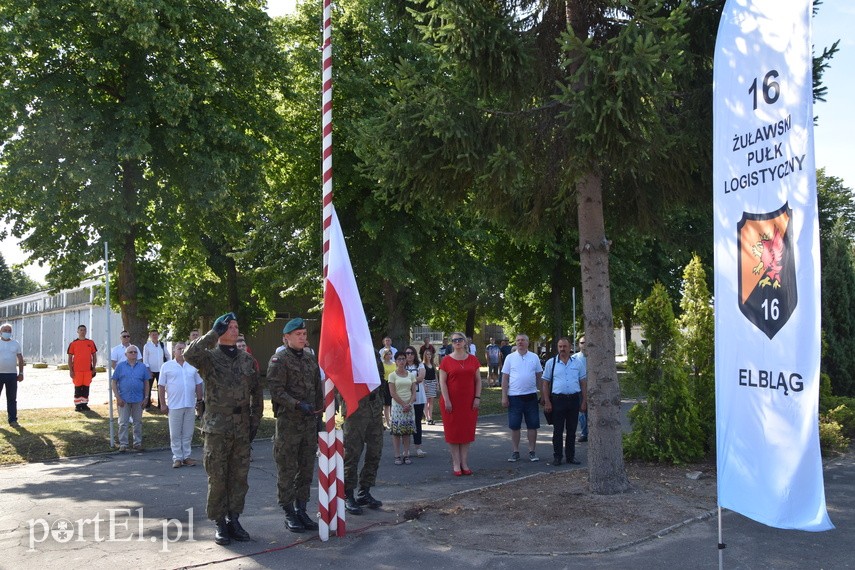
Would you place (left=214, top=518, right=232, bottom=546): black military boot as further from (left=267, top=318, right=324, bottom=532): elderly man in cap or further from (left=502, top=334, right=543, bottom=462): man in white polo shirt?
(left=502, top=334, right=543, bottom=462): man in white polo shirt

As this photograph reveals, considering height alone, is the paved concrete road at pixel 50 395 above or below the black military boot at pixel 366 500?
below

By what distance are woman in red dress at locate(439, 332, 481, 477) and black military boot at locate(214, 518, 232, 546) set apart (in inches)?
167

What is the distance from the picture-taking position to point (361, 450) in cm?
866

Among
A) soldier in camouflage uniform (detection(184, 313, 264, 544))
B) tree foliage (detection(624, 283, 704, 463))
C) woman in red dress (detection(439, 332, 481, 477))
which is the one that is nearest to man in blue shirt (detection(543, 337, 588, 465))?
tree foliage (detection(624, 283, 704, 463))

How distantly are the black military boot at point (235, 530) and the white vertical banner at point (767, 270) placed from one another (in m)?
4.38

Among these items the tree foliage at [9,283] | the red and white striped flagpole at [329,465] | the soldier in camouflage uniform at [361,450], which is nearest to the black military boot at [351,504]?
the soldier in camouflage uniform at [361,450]

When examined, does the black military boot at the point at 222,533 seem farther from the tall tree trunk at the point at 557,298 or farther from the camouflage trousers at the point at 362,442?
the tall tree trunk at the point at 557,298

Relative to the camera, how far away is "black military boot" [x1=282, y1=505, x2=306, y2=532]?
25.4ft

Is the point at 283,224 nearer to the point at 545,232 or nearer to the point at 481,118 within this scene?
the point at 545,232

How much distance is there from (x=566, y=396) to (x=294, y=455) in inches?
213

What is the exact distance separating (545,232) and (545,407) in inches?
112

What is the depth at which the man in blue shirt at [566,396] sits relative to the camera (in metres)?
12.0

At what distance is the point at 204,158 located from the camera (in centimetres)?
1725

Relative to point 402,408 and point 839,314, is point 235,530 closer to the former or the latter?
point 402,408
